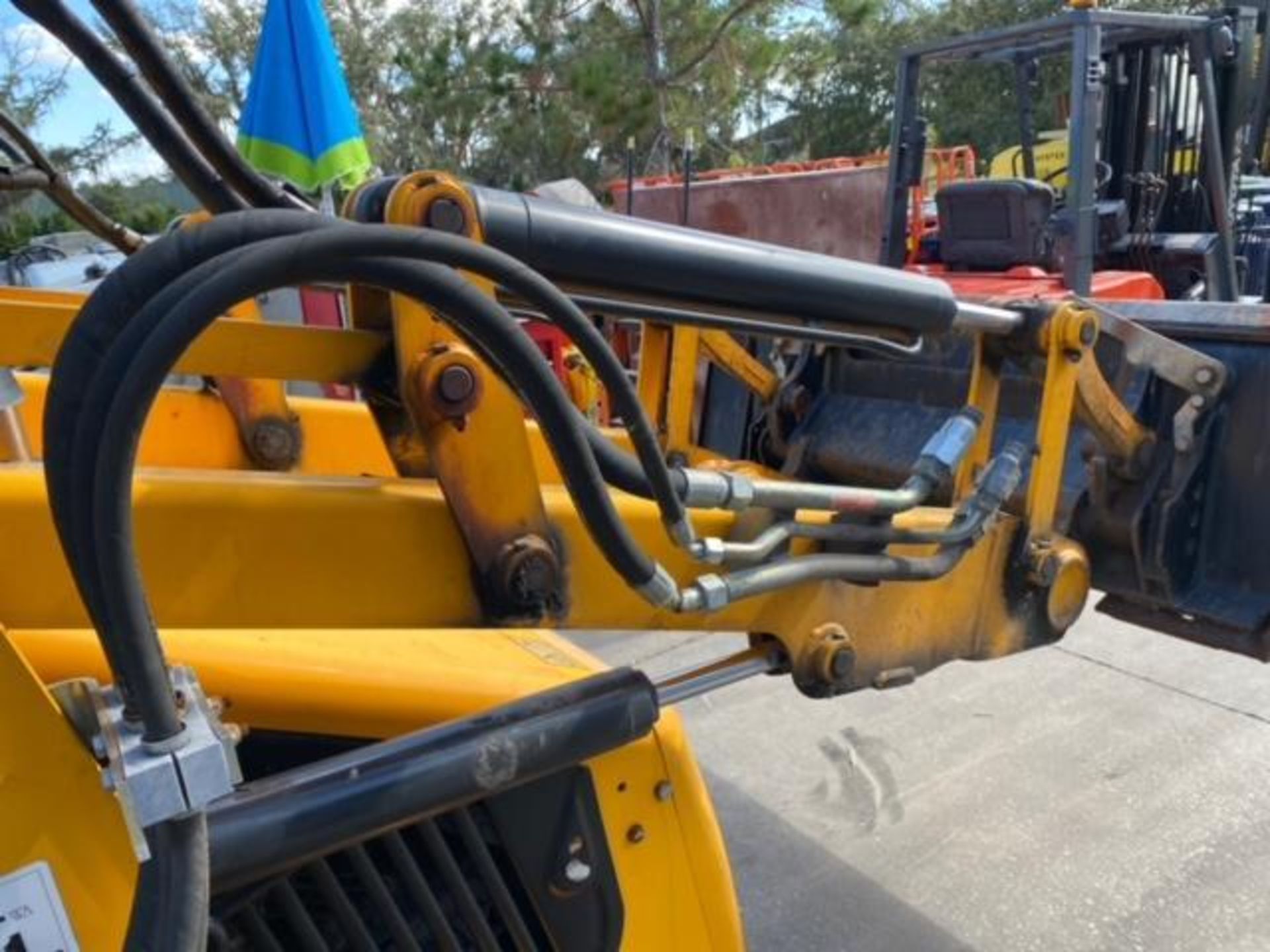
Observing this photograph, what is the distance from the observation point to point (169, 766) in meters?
0.88

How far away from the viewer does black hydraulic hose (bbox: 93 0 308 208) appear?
4.46 ft

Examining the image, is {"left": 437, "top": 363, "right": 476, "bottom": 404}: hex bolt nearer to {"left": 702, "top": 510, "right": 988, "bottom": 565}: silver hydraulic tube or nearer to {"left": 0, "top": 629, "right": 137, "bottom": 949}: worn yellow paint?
{"left": 702, "top": 510, "right": 988, "bottom": 565}: silver hydraulic tube

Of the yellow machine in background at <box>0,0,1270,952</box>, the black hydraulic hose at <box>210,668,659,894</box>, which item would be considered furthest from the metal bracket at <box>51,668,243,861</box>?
the black hydraulic hose at <box>210,668,659,894</box>

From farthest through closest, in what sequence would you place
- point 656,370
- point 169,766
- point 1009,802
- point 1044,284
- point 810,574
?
point 1044,284 < point 1009,802 < point 656,370 < point 810,574 < point 169,766

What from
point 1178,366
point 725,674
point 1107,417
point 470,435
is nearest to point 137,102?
point 470,435

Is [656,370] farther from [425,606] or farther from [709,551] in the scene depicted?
[425,606]

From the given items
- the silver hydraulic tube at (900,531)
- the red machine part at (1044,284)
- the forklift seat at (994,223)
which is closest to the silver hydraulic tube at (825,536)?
the silver hydraulic tube at (900,531)

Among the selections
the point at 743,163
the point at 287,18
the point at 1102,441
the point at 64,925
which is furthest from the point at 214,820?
the point at 743,163

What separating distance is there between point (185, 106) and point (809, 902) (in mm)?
2373

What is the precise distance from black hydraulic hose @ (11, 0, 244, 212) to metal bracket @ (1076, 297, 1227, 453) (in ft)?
5.03

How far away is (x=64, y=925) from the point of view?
1.05 meters

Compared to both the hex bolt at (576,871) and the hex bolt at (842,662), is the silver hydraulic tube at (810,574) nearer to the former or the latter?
the hex bolt at (842,662)

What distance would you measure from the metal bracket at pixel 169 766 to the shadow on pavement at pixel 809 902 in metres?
2.21

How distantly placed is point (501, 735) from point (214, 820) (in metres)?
0.32
